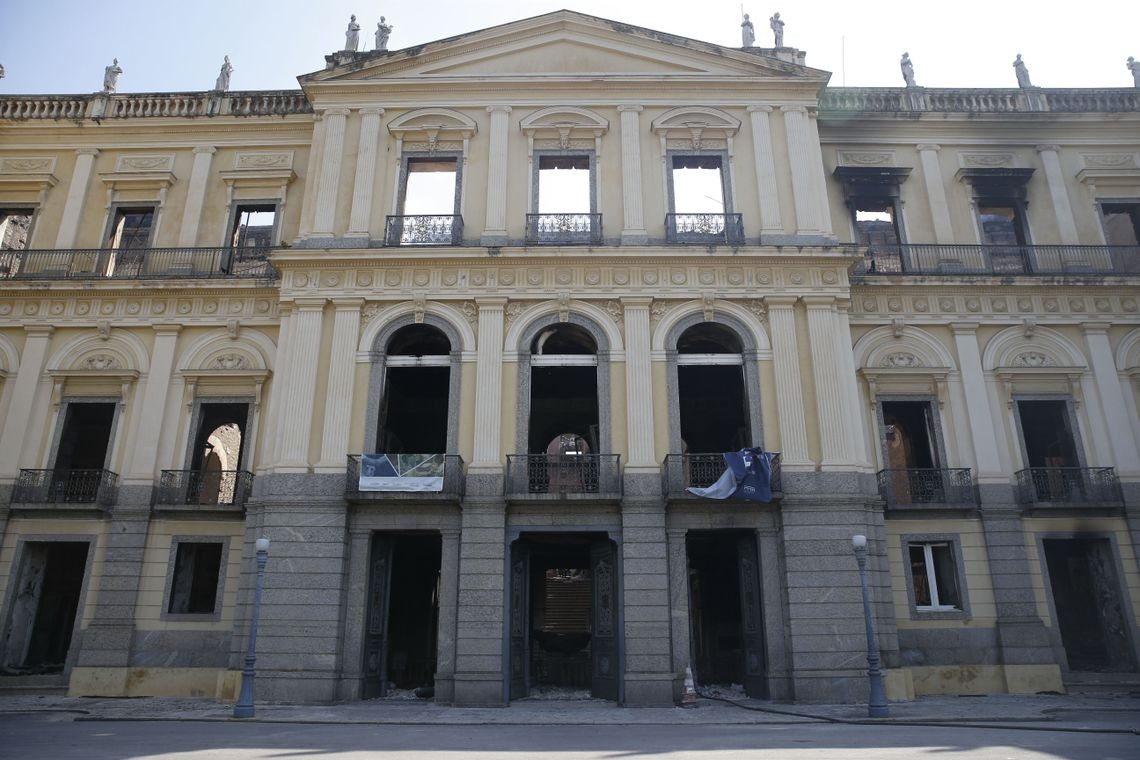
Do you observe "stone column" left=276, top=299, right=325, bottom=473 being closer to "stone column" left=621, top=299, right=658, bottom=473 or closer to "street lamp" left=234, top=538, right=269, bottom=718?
"street lamp" left=234, top=538, right=269, bottom=718

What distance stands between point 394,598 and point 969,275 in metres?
16.8

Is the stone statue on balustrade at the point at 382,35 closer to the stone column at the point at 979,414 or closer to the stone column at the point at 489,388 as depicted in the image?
the stone column at the point at 489,388

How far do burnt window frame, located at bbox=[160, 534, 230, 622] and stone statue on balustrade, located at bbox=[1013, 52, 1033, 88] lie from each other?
81.8ft

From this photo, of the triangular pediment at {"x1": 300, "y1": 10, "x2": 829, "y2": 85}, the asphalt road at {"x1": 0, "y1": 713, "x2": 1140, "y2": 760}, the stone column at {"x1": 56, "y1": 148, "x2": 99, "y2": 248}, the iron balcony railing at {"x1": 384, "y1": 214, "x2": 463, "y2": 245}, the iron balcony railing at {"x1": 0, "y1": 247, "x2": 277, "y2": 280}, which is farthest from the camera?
the stone column at {"x1": 56, "y1": 148, "x2": 99, "y2": 248}

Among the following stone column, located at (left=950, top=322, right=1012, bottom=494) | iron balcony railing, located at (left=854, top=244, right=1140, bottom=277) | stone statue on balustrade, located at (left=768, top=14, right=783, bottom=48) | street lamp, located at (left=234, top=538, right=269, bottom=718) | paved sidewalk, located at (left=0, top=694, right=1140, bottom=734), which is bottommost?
paved sidewalk, located at (left=0, top=694, right=1140, bottom=734)

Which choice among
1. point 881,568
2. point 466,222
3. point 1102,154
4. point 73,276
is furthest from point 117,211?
point 1102,154

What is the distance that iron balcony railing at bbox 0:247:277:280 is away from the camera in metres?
21.2

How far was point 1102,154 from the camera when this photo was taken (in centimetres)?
2259

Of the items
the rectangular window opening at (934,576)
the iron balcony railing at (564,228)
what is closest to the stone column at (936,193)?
the rectangular window opening at (934,576)

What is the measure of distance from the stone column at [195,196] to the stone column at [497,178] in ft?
26.8

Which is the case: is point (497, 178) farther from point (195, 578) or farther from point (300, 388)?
point (195, 578)

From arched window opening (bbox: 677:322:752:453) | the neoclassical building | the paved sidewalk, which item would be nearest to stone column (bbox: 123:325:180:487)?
the neoclassical building

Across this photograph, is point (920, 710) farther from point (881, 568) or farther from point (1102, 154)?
point (1102, 154)

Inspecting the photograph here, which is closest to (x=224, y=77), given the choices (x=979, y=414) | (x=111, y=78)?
(x=111, y=78)
